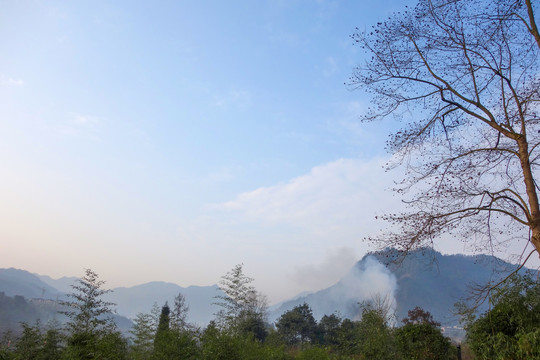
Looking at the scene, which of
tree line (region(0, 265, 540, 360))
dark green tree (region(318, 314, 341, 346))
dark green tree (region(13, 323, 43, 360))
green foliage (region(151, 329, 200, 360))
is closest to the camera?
tree line (region(0, 265, 540, 360))

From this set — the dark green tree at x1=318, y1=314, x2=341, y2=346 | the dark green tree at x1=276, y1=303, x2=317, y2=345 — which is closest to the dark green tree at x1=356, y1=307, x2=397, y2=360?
the dark green tree at x1=318, y1=314, x2=341, y2=346

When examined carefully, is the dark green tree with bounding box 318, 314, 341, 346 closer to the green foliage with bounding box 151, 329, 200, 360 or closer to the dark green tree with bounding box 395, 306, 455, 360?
the dark green tree with bounding box 395, 306, 455, 360

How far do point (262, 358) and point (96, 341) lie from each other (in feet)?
13.0

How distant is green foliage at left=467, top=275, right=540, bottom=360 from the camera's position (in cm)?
684

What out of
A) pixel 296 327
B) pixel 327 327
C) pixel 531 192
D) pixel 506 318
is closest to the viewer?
pixel 531 192

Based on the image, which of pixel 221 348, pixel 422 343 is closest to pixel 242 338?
pixel 221 348

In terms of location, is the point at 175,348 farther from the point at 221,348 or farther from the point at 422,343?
the point at 422,343

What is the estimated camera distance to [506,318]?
294 inches

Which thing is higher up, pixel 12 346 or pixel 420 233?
pixel 420 233

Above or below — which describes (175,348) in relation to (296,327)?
above

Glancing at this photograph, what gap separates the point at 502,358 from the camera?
6.12 metres

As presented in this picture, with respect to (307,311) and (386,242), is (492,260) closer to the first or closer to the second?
(386,242)

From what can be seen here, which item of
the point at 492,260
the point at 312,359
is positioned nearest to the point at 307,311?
the point at 312,359

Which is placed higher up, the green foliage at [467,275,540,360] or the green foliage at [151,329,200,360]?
the green foliage at [467,275,540,360]
